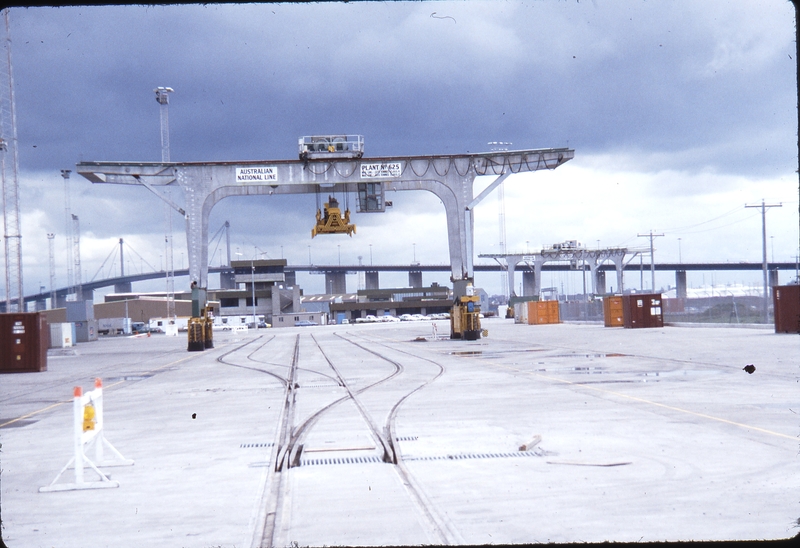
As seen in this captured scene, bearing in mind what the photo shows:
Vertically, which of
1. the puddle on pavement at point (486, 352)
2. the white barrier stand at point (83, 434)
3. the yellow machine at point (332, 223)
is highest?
the yellow machine at point (332, 223)

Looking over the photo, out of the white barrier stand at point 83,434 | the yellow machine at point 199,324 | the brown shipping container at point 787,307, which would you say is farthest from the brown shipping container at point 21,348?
the brown shipping container at point 787,307

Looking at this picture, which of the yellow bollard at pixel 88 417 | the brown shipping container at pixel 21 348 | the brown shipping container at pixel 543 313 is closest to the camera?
the yellow bollard at pixel 88 417

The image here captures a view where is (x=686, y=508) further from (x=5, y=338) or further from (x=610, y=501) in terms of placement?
(x=5, y=338)

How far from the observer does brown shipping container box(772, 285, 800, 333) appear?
36562 mm

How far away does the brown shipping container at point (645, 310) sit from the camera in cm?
5425

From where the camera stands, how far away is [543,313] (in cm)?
7894

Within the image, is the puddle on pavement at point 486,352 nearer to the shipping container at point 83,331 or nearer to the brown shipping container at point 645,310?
the brown shipping container at point 645,310

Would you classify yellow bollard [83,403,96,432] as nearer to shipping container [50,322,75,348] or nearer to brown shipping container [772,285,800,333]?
brown shipping container [772,285,800,333]

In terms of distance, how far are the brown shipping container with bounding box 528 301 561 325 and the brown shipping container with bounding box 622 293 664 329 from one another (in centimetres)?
2391

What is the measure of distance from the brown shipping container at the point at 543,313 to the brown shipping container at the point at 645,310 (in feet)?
78.4

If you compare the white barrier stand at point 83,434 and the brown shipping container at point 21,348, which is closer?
the white barrier stand at point 83,434

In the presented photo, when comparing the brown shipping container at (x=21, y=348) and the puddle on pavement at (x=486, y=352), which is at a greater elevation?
the brown shipping container at (x=21, y=348)

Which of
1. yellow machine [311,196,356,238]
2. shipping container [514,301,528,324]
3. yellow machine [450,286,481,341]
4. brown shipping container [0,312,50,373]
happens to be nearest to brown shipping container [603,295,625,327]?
yellow machine [450,286,481,341]

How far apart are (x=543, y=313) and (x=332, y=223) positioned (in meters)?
41.8
